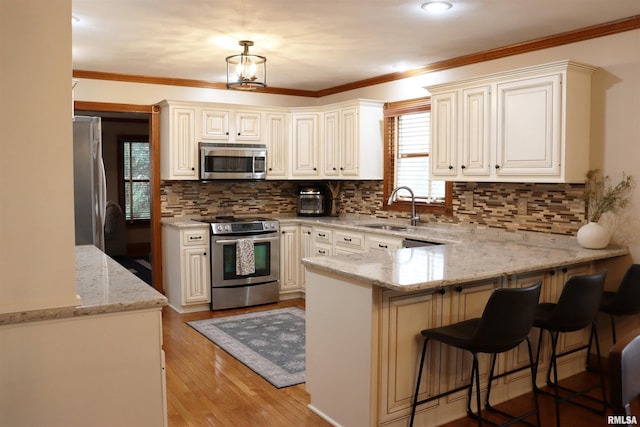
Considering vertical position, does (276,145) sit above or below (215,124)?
below

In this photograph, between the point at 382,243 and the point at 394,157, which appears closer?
the point at 382,243

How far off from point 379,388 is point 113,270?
146 cm

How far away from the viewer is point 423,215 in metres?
5.35

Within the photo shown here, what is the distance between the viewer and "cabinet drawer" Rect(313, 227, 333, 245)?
5.63m

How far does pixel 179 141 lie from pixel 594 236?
3959 mm

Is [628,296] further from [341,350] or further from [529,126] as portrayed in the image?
[341,350]

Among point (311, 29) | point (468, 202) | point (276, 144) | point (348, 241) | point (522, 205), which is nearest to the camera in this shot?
point (311, 29)

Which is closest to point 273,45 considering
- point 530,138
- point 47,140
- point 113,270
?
point 530,138

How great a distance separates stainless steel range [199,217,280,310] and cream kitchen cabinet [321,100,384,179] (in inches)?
38.8

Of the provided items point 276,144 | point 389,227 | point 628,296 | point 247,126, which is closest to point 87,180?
point 247,126

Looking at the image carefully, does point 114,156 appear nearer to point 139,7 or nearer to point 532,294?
point 139,7

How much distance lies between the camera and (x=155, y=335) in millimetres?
2125

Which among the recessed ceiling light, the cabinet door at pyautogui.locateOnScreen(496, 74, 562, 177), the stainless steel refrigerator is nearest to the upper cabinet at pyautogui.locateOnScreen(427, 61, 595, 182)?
the cabinet door at pyautogui.locateOnScreen(496, 74, 562, 177)

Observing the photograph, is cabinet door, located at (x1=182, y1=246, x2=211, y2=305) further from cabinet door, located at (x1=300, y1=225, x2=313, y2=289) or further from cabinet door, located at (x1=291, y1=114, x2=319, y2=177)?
cabinet door, located at (x1=291, y1=114, x2=319, y2=177)
